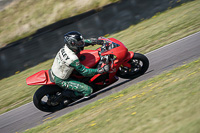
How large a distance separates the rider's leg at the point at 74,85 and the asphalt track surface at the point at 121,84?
0.38 meters

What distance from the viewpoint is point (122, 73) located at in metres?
6.66

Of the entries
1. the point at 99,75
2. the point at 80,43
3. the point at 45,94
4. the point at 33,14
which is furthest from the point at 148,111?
the point at 33,14

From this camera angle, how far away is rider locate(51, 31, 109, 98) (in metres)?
5.93

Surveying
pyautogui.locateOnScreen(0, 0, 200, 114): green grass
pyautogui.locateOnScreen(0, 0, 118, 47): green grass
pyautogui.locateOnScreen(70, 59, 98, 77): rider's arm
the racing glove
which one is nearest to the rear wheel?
pyautogui.locateOnScreen(70, 59, 98, 77): rider's arm

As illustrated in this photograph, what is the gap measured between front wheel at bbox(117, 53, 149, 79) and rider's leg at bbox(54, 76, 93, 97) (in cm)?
99

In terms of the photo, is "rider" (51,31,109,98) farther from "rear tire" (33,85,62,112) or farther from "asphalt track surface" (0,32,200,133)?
"asphalt track surface" (0,32,200,133)

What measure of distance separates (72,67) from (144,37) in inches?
203

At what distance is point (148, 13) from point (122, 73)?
865 cm

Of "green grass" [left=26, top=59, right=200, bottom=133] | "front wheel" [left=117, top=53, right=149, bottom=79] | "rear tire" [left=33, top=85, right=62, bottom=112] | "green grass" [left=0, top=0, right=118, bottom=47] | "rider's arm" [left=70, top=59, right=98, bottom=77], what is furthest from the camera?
"green grass" [left=0, top=0, right=118, bottom=47]

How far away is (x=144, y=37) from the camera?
10336 mm

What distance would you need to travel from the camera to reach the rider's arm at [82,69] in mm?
5887

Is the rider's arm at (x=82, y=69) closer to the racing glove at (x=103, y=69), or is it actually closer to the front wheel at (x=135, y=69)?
the racing glove at (x=103, y=69)

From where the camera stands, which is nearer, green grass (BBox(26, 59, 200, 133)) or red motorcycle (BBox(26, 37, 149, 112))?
green grass (BBox(26, 59, 200, 133))

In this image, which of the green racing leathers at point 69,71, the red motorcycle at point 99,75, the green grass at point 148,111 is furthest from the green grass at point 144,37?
the green grass at point 148,111
